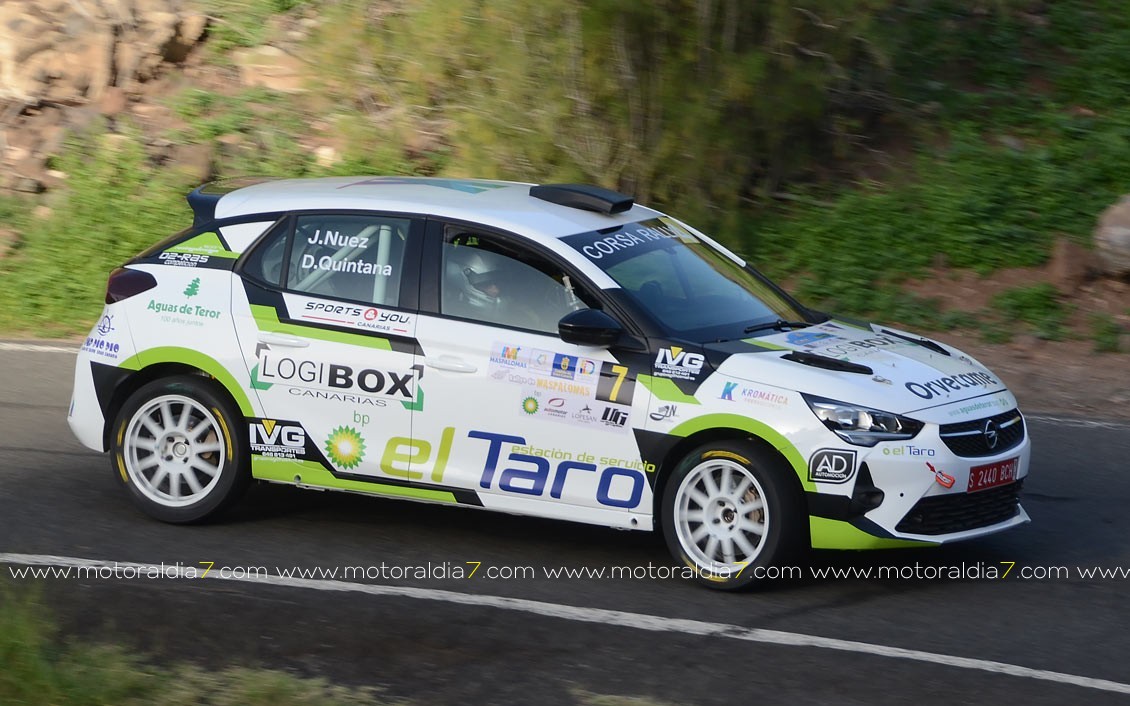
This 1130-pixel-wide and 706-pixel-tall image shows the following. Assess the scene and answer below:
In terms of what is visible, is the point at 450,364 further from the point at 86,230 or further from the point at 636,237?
the point at 86,230

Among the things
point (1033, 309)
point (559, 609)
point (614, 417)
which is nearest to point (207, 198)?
point (614, 417)

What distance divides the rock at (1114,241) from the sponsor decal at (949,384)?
5537 millimetres

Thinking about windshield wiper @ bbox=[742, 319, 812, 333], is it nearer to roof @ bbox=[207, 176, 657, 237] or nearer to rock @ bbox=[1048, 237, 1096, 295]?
roof @ bbox=[207, 176, 657, 237]

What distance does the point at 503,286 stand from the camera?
6660 mm

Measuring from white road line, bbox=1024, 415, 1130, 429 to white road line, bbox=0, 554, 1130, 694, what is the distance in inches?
170

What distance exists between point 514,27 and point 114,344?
6423 millimetres

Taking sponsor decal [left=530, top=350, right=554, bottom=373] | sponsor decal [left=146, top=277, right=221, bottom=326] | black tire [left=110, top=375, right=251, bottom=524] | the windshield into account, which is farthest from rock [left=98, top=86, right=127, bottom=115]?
sponsor decal [left=530, top=350, right=554, bottom=373]

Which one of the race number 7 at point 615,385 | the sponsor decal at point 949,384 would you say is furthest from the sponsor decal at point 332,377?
the sponsor decal at point 949,384

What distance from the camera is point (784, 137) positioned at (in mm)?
13242

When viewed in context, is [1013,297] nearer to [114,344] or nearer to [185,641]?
[114,344]

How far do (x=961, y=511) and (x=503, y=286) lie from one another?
2.38m

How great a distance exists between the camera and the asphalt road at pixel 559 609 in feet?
16.9

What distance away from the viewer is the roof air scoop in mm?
7203

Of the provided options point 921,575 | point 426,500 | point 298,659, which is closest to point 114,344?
point 426,500
